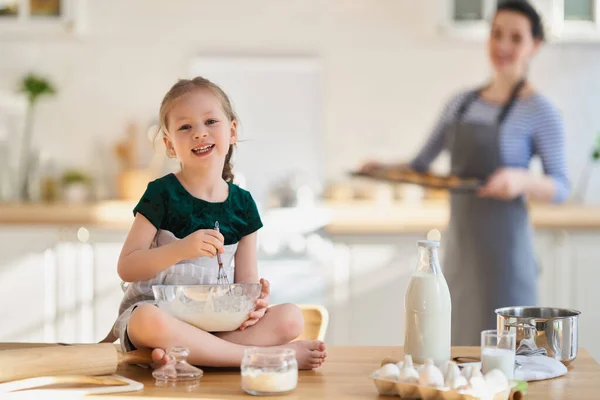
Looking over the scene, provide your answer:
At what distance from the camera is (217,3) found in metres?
4.57

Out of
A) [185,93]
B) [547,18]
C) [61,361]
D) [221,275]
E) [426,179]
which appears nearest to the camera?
[61,361]

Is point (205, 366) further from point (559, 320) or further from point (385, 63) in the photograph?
point (385, 63)

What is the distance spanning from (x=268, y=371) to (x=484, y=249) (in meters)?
1.97

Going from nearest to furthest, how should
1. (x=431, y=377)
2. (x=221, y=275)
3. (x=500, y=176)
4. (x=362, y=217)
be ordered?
(x=431, y=377)
(x=221, y=275)
(x=500, y=176)
(x=362, y=217)

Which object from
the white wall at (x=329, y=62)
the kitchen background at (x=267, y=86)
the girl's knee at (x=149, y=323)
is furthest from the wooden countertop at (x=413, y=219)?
the girl's knee at (x=149, y=323)

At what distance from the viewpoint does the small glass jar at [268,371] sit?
1.31m

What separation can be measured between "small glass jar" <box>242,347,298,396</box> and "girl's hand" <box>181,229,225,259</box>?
10.5 inches

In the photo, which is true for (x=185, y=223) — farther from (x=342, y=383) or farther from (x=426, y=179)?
(x=426, y=179)

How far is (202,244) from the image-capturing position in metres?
1.55

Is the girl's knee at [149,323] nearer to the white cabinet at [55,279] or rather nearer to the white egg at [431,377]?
the white egg at [431,377]

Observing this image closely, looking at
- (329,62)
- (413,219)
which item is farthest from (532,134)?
(329,62)

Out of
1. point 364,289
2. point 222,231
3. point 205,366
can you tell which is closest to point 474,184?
point 364,289

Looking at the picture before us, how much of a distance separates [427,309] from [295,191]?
2955 mm

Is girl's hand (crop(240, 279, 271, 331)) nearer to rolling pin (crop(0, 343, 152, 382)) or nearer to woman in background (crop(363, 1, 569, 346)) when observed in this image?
rolling pin (crop(0, 343, 152, 382))
